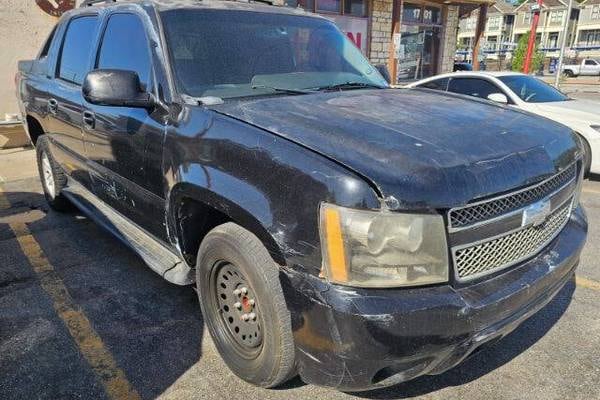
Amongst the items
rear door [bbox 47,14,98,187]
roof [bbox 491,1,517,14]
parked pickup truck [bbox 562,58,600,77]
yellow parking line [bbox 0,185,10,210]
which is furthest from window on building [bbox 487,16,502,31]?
rear door [bbox 47,14,98,187]

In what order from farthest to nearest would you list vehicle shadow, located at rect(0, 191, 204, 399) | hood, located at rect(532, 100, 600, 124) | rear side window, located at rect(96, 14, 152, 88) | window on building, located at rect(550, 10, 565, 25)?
1. window on building, located at rect(550, 10, 565, 25)
2. hood, located at rect(532, 100, 600, 124)
3. rear side window, located at rect(96, 14, 152, 88)
4. vehicle shadow, located at rect(0, 191, 204, 399)

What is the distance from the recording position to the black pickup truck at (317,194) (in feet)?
6.34

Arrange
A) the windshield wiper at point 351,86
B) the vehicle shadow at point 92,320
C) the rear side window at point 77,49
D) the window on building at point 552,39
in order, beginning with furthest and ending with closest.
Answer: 1. the window on building at point 552,39
2. the rear side window at point 77,49
3. the windshield wiper at point 351,86
4. the vehicle shadow at point 92,320

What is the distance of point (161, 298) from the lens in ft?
11.7

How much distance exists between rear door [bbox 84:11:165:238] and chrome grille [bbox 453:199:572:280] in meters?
1.73

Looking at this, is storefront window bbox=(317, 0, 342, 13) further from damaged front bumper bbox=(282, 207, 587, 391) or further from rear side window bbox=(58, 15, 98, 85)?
damaged front bumper bbox=(282, 207, 587, 391)

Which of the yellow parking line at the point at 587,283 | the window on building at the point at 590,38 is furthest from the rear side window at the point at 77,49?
the window on building at the point at 590,38

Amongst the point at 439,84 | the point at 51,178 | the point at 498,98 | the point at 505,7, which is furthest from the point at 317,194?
the point at 505,7

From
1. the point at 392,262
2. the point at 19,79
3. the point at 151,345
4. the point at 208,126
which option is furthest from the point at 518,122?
the point at 19,79

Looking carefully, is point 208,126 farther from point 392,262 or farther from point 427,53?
point 427,53

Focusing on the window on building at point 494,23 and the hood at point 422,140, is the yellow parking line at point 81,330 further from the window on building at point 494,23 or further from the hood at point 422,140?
the window on building at point 494,23

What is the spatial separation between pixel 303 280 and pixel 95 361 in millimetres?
1535

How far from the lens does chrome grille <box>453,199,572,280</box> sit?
2.06 m

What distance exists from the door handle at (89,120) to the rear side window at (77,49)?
0.41m
